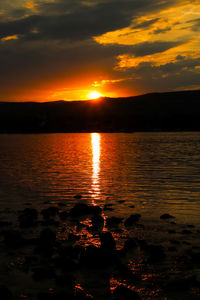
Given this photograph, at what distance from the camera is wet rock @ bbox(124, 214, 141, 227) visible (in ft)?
59.6

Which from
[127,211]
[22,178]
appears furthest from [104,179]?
[127,211]

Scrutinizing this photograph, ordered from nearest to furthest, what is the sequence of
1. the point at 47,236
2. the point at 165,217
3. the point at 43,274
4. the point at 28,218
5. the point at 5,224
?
the point at 43,274 → the point at 47,236 → the point at 5,224 → the point at 28,218 → the point at 165,217

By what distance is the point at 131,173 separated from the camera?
127ft

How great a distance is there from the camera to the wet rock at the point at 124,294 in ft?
34.7

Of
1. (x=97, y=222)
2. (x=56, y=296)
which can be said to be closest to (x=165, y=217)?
(x=97, y=222)

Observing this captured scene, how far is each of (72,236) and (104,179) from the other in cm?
1876

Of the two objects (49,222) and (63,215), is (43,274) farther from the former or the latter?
(63,215)

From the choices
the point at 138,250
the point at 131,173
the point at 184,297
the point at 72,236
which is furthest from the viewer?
the point at 131,173

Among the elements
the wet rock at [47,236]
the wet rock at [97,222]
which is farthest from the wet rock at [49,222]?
the wet rock at [47,236]

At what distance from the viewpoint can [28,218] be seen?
18906 millimetres

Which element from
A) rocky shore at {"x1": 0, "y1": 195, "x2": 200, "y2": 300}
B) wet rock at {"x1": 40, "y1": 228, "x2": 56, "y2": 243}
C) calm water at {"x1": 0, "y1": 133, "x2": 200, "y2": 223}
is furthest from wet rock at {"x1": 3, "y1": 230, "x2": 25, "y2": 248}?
calm water at {"x1": 0, "y1": 133, "x2": 200, "y2": 223}

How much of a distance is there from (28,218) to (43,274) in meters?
6.93

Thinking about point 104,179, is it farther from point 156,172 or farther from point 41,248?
point 41,248

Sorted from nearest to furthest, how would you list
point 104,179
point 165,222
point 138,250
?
point 138,250 → point 165,222 → point 104,179
